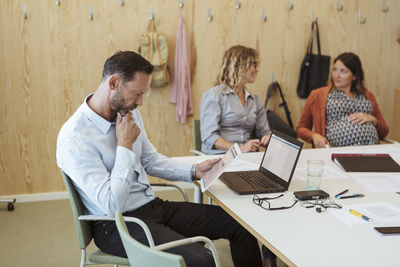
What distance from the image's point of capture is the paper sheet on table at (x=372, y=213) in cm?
187

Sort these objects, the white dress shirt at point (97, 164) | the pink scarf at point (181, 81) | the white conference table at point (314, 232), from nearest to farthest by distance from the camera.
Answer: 1. the white conference table at point (314, 232)
2. the white dress shirt at point (97, 164)
3. the pink scarf at point (181, 81)

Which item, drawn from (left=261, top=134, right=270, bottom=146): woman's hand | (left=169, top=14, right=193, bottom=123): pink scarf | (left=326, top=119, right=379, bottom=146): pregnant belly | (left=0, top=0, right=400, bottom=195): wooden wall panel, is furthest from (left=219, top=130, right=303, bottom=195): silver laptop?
(left=0, top=0, right=400, bottom=195): wooden wall panel

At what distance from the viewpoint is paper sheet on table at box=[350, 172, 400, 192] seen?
230cm

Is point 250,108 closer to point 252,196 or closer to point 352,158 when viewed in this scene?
point 352,158

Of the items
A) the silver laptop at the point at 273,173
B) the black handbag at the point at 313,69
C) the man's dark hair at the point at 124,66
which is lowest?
the silver laptop at the point at 273,173

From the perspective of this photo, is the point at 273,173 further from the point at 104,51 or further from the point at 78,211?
the point at 104,51

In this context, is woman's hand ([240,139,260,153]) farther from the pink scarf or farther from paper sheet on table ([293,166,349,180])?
the pink scarf

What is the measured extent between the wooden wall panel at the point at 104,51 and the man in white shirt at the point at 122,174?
199cm

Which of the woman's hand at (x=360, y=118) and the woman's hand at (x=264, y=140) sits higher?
the woman's hand at (x=360, y=118)

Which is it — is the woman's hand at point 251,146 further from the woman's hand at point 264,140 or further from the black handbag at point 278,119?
the black handbag at point 278,119

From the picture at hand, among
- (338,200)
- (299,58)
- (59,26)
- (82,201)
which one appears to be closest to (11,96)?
(59,26)

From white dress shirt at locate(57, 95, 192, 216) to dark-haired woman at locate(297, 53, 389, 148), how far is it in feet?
6.21

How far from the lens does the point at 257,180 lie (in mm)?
2373

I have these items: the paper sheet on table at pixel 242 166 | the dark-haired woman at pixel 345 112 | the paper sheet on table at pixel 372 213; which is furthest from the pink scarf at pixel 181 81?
the paper sheet on table at pixel 372 213
